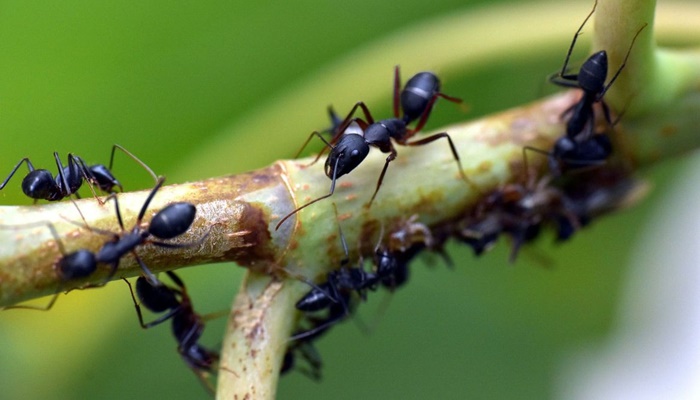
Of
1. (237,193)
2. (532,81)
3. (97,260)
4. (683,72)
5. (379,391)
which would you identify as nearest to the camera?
(97,260)

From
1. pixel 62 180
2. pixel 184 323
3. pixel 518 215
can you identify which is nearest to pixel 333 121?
pixel 518 215

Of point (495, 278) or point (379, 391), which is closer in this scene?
point (379, 391)

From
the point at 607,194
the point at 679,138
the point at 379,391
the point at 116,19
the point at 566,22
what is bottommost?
the point at 379,391

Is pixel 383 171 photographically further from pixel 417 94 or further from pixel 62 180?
pixel 62 180

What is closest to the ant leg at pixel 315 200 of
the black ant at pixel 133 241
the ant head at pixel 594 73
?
the black ant at pixel 133 241

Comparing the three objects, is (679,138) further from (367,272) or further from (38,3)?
(38,3)

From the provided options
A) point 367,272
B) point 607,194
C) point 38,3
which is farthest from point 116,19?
point 607,194

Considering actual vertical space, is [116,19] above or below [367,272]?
above
